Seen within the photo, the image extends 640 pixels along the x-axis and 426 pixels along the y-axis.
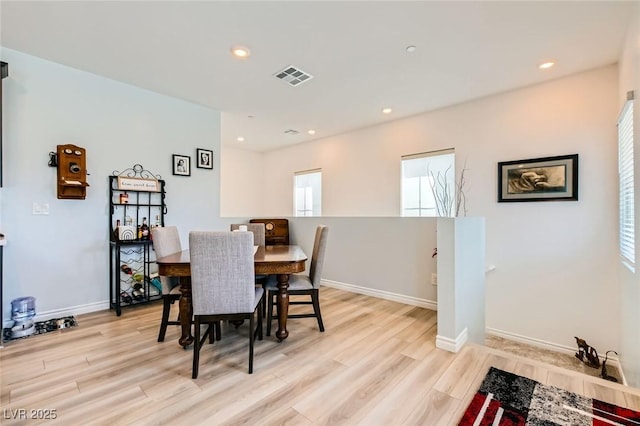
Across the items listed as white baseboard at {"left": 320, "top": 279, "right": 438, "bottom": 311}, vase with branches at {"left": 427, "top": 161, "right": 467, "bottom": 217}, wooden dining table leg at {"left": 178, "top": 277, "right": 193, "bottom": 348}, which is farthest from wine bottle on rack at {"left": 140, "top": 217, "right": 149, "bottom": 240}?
vase with branches at {"left": 427, "top": 161, "right": 467, "bottom": 217}

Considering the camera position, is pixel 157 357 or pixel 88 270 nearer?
pixel 157 357

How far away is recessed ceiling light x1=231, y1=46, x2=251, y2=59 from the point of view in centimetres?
256

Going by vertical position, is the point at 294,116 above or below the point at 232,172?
above

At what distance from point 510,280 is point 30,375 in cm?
445

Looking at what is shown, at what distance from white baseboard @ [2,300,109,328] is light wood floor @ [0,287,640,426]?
44cm

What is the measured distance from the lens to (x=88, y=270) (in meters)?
3.08

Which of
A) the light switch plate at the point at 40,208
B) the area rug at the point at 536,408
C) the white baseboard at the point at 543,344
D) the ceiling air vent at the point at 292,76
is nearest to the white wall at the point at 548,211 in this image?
the white baseboard at the point at 543,344

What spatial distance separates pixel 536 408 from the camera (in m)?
1.53

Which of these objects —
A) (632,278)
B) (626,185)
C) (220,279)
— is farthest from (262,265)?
(626,185)

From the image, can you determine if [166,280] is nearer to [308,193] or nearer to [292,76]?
[292,76]

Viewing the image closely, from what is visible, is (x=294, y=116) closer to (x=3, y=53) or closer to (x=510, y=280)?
(x=3, y=53)

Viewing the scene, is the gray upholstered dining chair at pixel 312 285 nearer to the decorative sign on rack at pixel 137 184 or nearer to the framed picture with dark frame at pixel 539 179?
the decorative sign on rack at pixel 137 184

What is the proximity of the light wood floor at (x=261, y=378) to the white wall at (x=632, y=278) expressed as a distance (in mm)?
596

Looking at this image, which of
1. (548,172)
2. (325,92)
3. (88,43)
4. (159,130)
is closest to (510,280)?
(548,172)
